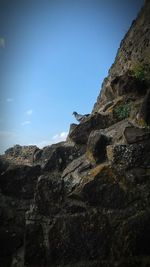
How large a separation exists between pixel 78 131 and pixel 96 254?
7.05ft

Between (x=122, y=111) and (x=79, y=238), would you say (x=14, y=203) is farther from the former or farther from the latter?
(x=122, y=111)

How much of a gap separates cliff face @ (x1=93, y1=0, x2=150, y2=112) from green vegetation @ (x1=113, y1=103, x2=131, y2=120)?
939 mm

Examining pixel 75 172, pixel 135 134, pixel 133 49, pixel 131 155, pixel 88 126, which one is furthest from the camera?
pixel 133 49

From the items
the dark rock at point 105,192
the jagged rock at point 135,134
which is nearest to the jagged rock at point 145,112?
A: the jagged rock at point 135,134

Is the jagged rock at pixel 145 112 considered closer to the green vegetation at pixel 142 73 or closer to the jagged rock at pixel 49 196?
the green vegetation at pixel 142 73

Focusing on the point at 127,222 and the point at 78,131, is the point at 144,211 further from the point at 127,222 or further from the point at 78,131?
the point at 78,131

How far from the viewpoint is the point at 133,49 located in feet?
22.7

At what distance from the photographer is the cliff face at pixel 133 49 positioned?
5.98 metres

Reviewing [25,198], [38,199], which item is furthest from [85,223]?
[25,198]

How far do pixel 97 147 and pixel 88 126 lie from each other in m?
0.83

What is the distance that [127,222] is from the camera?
2.97 metres

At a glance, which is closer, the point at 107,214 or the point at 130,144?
the point at 107,214

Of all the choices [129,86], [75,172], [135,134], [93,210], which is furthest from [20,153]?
[135,134]

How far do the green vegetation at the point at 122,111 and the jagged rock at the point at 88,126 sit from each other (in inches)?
5.4
